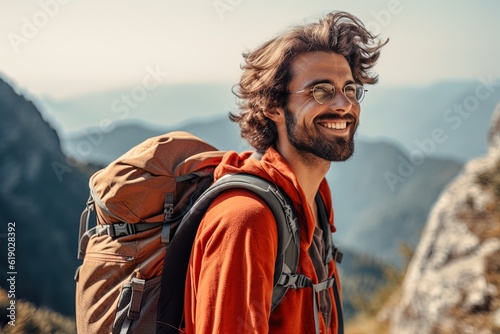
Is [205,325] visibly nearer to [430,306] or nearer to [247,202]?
[247,202]

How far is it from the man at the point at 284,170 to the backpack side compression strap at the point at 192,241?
0.03 meters


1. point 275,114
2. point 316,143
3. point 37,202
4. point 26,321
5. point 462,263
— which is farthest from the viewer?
point 462,263

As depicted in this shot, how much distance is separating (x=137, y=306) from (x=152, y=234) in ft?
0.79

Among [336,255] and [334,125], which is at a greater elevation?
[334,125]

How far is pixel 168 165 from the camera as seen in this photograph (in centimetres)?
218

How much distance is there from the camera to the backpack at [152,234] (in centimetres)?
198

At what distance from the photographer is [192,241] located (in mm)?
2025

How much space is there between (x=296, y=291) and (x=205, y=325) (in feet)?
1.09

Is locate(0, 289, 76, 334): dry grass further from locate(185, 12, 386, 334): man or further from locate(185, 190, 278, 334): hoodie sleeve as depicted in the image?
locate(185, 190, 278, 334): hoodie sleeve

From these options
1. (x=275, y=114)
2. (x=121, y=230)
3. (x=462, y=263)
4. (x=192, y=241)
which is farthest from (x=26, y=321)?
(x=462, y=263)

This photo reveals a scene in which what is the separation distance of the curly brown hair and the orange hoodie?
1.56 ft

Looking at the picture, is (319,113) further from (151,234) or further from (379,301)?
(379,301)

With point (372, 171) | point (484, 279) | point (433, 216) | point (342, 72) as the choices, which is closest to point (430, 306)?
point (484, 279)

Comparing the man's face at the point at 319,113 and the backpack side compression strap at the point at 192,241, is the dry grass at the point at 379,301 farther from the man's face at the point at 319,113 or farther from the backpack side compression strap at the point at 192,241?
the backpack side compression strap at the point at 192,241
